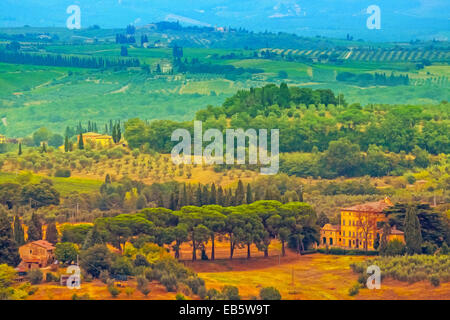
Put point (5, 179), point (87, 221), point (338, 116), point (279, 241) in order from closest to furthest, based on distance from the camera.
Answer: point (279, 241), point (87, 221), point (5, 179), point (338, 116)

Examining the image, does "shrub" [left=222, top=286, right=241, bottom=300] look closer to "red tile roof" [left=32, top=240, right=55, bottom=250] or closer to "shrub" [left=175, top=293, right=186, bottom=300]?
"shrub" [left=175, top=293, right=186, bottom=300]

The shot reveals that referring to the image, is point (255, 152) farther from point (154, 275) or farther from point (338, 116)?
point (154, 275)

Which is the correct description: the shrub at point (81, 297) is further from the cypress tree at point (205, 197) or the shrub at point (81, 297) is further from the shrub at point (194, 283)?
the cypress tree at point (205, 197)

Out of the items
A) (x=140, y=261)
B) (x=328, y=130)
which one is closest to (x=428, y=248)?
(x=140, y=261)

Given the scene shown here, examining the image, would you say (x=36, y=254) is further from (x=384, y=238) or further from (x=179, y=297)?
(x=384, y=238)

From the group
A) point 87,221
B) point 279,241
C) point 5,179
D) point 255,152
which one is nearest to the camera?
point 279,241
